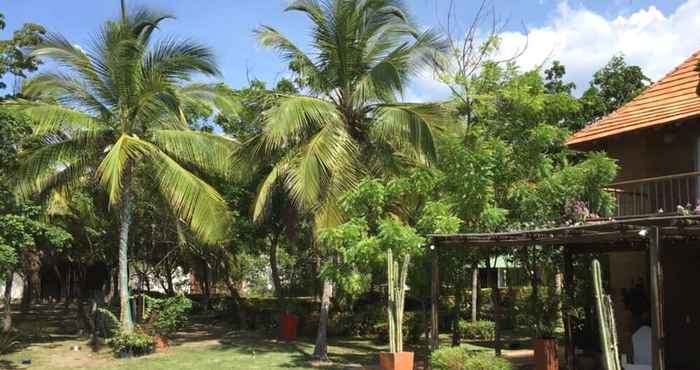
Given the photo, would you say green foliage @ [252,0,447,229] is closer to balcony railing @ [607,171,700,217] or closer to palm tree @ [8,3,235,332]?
palm tree @ [8,3,235,332]

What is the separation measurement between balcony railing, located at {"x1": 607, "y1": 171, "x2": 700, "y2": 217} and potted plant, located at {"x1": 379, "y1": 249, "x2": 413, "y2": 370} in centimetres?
465

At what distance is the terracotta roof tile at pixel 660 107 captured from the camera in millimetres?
13508

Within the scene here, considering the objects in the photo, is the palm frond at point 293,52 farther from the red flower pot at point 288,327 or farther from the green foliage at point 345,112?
the red flower pot at point 288,327

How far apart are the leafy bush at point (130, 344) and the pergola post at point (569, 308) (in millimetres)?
9886

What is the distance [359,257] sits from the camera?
12.5 metres

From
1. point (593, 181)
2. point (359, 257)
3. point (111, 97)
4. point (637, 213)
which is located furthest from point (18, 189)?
point (637, 213)

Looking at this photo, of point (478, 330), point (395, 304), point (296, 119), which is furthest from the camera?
point (478, 330)

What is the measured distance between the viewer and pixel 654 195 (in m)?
13.3

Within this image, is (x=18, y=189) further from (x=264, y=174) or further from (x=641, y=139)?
(x=641, y=139)

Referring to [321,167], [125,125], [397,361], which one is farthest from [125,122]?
[397,361]

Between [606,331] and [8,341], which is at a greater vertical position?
[606,331]

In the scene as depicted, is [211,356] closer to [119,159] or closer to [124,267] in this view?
[124,267]

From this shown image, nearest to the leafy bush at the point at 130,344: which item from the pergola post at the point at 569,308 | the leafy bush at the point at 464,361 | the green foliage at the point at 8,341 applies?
the green foliage at the point at 8,341

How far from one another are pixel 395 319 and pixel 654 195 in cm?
586
